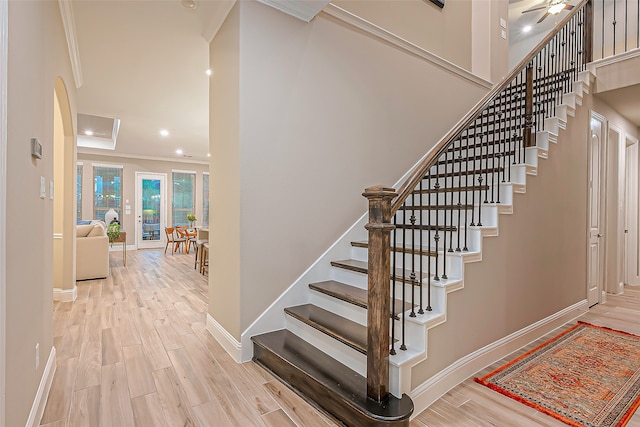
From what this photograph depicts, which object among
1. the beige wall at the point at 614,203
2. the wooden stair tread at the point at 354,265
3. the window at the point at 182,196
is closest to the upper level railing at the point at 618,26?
the beige wall at the point at 614,203

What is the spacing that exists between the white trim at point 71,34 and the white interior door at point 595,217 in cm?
557

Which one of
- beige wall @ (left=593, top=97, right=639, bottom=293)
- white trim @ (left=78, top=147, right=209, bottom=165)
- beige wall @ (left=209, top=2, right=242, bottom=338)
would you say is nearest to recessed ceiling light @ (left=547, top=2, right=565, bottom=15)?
beige wall @ (left=593, top=97, right=639, bottom=293)

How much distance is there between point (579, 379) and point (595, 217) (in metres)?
2.74

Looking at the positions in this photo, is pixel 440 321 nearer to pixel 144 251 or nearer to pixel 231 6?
pixel 231 6

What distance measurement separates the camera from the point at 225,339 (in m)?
2.73

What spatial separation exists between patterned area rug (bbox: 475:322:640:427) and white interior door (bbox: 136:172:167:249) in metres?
9.98

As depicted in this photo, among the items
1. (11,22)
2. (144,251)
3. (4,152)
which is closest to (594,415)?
(4,152)

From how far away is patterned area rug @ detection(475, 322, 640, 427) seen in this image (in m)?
1.94

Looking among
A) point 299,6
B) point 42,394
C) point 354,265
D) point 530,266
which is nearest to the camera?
point 42,394

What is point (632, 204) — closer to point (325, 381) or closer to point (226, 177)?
point (325, 381)

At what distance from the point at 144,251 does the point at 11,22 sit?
29.9 ft

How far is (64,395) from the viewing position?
6.78ft

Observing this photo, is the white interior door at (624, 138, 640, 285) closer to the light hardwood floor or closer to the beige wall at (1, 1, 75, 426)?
the light hardwood floor

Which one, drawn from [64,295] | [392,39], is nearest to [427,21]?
[392,39]
